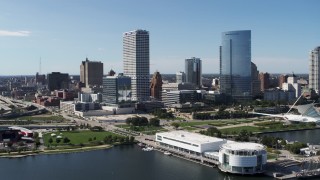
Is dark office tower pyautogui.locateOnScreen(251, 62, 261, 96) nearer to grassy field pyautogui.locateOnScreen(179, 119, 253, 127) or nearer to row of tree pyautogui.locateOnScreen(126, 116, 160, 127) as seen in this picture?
grassy field pyautogui.locateOnScreen(179, 119, 253, 127)

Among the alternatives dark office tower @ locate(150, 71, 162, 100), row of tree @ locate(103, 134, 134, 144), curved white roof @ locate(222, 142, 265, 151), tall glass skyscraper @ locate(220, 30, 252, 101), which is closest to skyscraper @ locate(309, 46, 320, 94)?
tall glass skyscraper @ locate(220, 30, 252, 101)

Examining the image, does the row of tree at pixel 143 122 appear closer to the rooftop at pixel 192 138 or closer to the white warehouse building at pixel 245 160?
the rooftop at pixel 192 138

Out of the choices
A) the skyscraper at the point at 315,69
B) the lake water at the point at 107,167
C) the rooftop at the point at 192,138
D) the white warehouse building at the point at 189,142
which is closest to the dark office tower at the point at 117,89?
the white warehouse building at the point at 189,142

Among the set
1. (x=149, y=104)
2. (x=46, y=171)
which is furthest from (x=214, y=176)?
(x=149, y=104)

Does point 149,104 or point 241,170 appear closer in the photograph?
point 241,170

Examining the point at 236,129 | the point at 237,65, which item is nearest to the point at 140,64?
the point at 237,65

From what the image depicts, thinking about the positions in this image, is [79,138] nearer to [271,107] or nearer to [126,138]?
[126,138]
